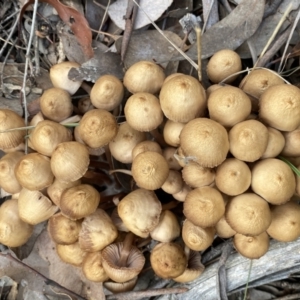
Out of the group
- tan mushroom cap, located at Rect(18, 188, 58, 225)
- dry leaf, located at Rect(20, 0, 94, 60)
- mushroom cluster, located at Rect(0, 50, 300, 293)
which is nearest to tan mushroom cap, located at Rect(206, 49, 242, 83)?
mushroom cluster, located at Rect(0, 50, 300, 293)

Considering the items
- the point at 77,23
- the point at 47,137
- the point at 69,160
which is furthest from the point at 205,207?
the point at 77,23

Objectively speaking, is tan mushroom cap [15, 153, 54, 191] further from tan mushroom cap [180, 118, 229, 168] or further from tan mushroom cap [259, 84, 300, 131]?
tan mushroom cap [259, 84, 300, 131]

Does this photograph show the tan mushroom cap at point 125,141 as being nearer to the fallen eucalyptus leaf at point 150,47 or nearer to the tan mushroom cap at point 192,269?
the fallen eucalyptus leaf at point 150,47

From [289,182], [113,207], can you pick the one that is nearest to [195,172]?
[289,182]

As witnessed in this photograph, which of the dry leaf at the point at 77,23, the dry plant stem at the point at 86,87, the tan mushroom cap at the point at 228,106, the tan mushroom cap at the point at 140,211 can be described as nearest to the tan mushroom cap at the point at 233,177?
the tan mushroom cap at the point at 228,106

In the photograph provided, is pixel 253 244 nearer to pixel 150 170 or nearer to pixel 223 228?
pixel 223 228

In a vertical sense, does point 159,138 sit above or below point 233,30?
below
